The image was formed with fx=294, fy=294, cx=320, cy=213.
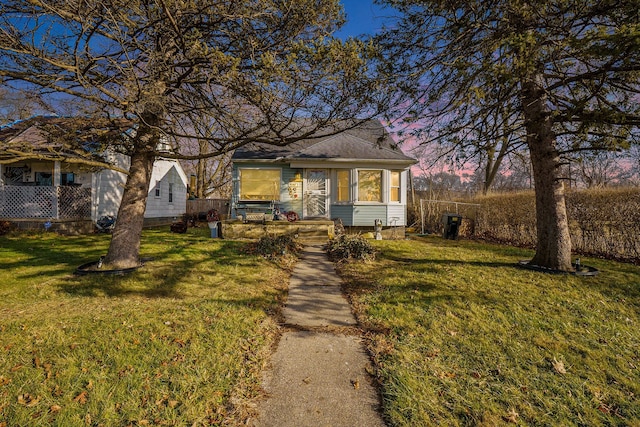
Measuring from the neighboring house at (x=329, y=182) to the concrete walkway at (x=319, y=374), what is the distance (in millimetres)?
8800

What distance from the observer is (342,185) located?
13.9 meters

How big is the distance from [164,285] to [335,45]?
5.28m

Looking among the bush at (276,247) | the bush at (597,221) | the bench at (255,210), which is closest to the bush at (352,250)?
the bush at (276,247)

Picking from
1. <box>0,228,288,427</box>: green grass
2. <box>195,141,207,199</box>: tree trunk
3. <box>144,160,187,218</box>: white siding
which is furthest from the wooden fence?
<box>0,228,288,427</box>: green grass

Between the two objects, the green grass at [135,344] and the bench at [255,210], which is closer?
the green grass at [135,344]

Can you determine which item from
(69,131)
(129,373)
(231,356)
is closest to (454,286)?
(231,356)

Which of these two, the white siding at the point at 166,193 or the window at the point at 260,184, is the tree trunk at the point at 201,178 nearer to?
the white siding at the point at 166,193

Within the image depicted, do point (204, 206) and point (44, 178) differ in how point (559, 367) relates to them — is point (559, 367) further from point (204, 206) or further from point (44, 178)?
point (204, 206)

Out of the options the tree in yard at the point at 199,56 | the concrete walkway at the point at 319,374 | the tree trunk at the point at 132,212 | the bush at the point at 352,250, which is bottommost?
the concrete walkway at the point at 319,374

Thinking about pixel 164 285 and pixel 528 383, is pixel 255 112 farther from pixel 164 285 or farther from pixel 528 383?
pixel 528 383

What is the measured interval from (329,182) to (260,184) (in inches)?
130

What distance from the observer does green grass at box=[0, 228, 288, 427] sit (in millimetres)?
2389

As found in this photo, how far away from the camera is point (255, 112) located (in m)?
6.28

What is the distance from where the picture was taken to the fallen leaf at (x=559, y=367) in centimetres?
295
